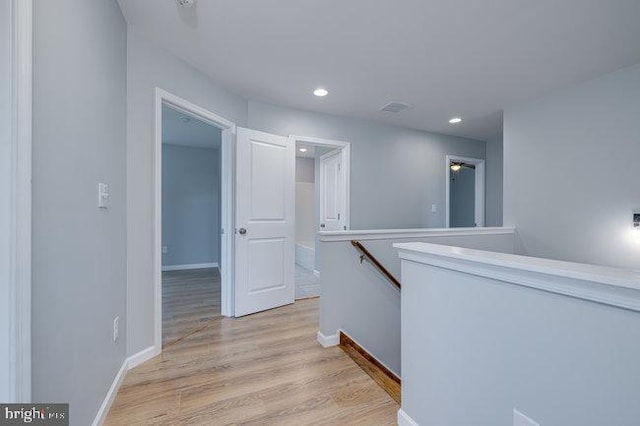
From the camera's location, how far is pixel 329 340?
237 centimetres

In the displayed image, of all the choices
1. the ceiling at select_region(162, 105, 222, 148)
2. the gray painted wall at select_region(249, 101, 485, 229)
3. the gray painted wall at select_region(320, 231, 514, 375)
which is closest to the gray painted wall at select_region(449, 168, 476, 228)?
the gray painted wall at select_region(249, 101, 485, 229)

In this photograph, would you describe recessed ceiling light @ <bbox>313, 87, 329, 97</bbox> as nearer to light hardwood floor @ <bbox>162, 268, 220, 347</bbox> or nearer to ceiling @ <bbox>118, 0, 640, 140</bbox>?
ceiling @ <bbox>118, 0, 640, 140</bbox>

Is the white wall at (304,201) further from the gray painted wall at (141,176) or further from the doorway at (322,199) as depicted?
the gray painted wall at (141,176)

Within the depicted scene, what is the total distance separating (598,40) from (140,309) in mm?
4043

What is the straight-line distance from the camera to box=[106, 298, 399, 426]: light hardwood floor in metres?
1.55

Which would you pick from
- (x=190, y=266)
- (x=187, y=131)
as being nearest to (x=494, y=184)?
(x=187, y=131)

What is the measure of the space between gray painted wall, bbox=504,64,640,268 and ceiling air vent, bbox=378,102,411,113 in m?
1.34

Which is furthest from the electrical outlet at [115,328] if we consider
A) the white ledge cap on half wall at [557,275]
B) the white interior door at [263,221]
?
the white ledge cap on half wall at [557,275]

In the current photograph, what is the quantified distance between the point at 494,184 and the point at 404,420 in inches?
181

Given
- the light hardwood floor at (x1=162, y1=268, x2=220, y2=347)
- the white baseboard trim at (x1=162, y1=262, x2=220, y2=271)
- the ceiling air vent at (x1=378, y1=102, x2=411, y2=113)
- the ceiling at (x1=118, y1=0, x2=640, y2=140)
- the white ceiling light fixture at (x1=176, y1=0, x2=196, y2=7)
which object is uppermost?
the ceiling air vent at (x1=378, y1=102, x2=411, y2=113)

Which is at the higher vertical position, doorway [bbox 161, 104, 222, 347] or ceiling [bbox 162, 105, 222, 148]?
ceiling [bbox 162, 105, 222, 148]

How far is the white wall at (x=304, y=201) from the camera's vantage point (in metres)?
6.64

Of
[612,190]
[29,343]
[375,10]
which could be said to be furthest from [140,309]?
[612,190]

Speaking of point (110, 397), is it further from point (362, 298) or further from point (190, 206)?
point (190, 206)
